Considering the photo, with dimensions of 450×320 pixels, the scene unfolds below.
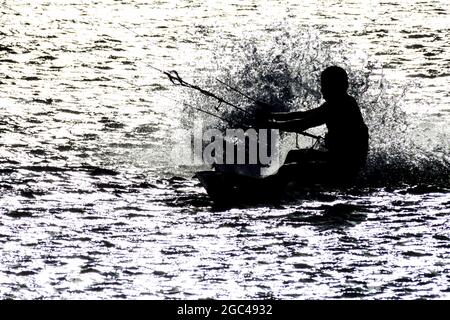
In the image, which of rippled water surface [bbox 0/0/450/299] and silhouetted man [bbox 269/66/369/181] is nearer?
rippled water surface [bbox 0/0/450/299]

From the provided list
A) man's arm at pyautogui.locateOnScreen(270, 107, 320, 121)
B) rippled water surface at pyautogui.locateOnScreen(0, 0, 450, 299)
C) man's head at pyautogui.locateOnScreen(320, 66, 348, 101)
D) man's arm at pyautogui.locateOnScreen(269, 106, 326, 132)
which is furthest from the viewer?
man's arm at pyautogui.locateOnScreen(270, 107, 320, 121)

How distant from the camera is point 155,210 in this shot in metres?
16.8

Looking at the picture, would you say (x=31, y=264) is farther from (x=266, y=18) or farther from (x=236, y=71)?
(x=266, y=18)

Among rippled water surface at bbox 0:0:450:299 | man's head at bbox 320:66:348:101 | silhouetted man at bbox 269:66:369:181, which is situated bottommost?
rippled water surface at bbox 0:0:450:299

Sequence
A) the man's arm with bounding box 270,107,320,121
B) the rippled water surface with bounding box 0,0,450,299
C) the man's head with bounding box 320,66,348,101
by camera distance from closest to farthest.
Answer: the rippled water surface with bounding box 0,0,450,299 → the man's head with bounding box 320,66,348,101 → the man's arm with bounding box 270,107,320,121

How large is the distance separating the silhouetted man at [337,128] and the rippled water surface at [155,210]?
0.50 metres

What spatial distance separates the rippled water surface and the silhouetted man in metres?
0.50

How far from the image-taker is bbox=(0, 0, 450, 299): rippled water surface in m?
13.9

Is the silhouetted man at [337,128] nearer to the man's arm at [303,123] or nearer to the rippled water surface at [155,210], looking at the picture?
the man's arm at [303,123]

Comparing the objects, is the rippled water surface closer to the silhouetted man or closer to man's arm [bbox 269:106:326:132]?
the silhouetted man

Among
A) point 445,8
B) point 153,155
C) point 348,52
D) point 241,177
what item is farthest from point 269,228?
point 445,8

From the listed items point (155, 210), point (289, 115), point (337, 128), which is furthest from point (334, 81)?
point (155, 210)

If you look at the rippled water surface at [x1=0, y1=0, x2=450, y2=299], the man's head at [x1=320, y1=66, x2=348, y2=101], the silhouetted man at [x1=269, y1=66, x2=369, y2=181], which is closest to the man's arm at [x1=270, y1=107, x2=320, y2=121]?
the silhouetted man at [x1=269, y1=66, x2=369, y2=181]

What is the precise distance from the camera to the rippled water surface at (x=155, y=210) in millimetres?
13883
